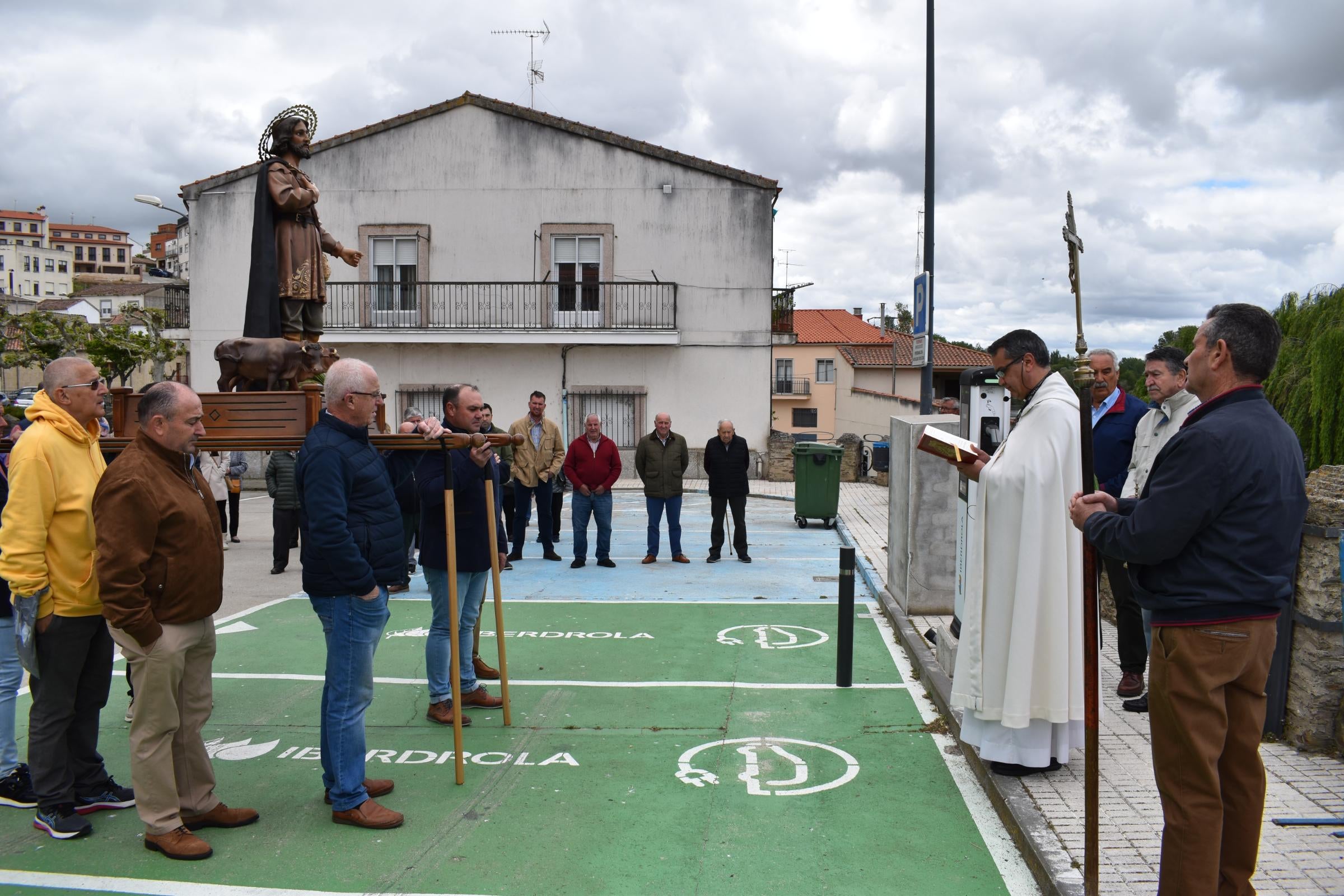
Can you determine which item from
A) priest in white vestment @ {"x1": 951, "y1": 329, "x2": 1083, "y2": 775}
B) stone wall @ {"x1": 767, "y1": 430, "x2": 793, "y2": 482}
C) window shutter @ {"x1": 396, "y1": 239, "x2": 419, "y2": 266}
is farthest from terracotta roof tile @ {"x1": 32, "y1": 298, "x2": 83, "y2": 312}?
priest in white vestment @ {"x1": 951, "y1": 329, "x2": 1083, "y2": 775}

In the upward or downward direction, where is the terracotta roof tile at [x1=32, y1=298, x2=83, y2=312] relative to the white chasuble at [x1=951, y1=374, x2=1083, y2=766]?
upward

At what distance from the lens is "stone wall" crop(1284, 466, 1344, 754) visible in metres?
4.86

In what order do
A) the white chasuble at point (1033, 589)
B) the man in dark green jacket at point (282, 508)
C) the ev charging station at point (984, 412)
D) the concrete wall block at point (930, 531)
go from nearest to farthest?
the white chasuble at point (1033, 589)
the ev charging station at point (984, 412)
the concrete wall block at point (930, 531)
the man in dark green jacket at point (282, 508)

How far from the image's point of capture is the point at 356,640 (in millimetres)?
4539

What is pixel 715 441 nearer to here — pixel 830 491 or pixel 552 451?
pixel 552 451

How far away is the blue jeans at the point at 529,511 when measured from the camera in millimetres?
12281

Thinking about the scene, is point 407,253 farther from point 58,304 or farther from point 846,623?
point 58,304

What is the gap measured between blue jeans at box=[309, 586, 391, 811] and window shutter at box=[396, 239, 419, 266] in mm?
20804

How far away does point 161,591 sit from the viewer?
4.27 metres

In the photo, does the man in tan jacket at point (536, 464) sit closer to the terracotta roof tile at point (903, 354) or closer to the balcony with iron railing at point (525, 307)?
the balcony with iron railing at point (525, 307)

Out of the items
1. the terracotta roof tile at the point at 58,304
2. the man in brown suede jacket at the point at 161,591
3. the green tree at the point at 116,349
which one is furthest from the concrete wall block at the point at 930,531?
the terracotta roof tile at the point at 58,304

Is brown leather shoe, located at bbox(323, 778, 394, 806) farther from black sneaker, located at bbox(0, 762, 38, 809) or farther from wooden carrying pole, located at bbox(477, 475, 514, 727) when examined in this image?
black sneaker, located at bbox(0, 762, 38, 809)

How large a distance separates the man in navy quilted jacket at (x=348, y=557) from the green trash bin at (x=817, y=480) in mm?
11364

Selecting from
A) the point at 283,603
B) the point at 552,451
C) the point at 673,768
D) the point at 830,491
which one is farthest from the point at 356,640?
the point at 830,491
